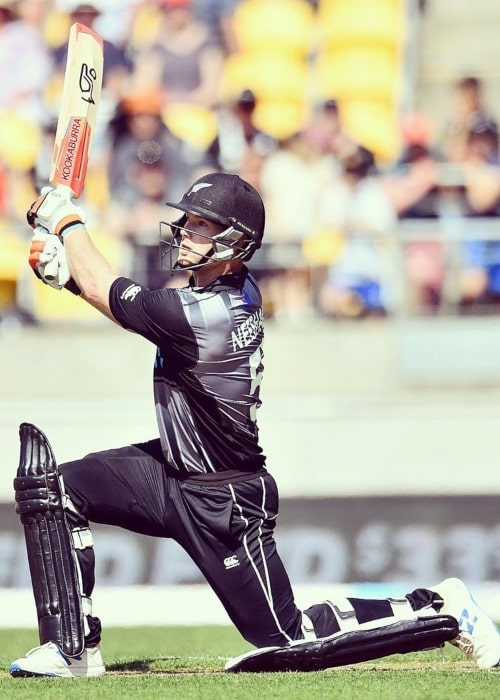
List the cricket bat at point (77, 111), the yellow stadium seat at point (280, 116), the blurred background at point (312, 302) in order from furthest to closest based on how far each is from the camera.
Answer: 1. the yellow stadium seat at point (280, 116)
2. the blurred background at point (312, 302)
3. the cricket bat at point (77, 111)

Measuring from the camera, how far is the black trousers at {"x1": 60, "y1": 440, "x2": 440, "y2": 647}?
4.68m

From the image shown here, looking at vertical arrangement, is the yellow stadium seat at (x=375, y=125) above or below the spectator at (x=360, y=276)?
above

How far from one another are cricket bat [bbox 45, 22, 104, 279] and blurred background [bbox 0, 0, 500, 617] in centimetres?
315

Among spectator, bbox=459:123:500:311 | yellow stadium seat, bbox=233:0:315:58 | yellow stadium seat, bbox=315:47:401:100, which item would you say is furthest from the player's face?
yellow stadium seat, bbox=233:0:315:58

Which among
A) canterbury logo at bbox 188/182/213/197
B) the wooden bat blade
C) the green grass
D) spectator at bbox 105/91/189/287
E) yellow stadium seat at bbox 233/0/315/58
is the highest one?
yellow stadium seat at bbox 233/0/315/58

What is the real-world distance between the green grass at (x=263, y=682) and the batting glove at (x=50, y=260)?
140 cm

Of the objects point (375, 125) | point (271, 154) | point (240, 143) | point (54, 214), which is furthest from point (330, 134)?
point (54, 214)

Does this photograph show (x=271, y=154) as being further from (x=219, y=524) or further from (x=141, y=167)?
(x=219, y=524)

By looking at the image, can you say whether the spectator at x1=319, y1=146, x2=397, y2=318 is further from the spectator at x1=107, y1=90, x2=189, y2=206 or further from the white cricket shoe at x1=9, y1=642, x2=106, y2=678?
the white cricket shoe at x1=9, y1=642, x2=106, y2=678

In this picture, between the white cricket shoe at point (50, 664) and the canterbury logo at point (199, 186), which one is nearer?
the white cricket shoe at point (50, 664)

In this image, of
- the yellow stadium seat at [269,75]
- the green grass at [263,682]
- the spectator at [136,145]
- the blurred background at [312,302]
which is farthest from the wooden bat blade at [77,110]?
the yellow stadium seat at [269,75]

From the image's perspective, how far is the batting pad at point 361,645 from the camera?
4586mm

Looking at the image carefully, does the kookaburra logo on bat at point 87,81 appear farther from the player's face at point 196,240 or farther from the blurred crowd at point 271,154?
the blurred crowd at point 271,154

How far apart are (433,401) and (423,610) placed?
11.6 ft
